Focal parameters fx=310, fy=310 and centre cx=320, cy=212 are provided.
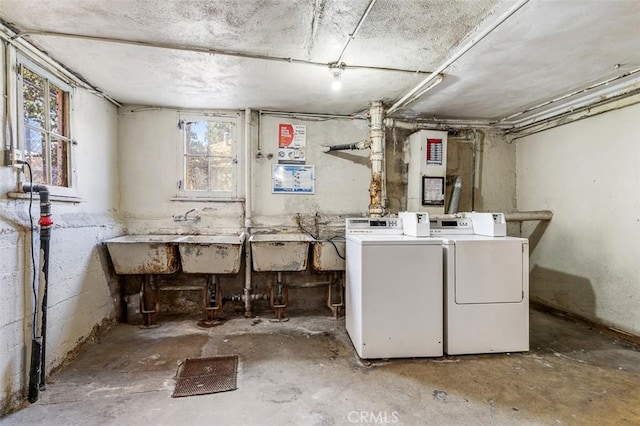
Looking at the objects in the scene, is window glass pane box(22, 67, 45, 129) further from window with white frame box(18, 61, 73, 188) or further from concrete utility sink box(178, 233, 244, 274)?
concrete utility sink box(178, 233, 244, 274)

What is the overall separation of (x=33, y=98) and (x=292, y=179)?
7.83 ft

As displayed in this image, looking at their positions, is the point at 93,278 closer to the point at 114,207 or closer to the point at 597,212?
the point at 114,207

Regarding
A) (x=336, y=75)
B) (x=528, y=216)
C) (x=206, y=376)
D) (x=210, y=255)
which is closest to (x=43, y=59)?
(x=210, y=255)

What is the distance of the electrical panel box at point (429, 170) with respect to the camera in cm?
373

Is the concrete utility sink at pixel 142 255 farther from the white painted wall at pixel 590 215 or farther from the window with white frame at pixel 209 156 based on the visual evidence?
the white painted wall at pixel 590 215

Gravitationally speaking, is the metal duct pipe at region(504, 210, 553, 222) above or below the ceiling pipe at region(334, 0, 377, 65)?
below

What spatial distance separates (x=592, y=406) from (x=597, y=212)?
2101 mm

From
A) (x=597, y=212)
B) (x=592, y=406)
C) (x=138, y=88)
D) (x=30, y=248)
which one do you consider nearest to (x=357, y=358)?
(x=592, y=406)

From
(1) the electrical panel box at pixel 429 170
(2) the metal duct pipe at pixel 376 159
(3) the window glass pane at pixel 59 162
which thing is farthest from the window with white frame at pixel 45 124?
(1) the electrical panel box at pixel 429 170

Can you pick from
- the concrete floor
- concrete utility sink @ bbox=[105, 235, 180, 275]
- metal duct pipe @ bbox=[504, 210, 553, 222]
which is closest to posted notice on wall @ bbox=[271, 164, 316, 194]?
concrete utility sink @ bbox=[105, 235, 180, 275]

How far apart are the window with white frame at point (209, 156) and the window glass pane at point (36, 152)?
4.51 feet

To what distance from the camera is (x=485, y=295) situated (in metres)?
2.60

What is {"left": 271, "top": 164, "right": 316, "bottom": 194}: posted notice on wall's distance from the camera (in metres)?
3.79

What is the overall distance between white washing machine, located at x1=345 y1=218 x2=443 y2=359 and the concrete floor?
5.2 inches
